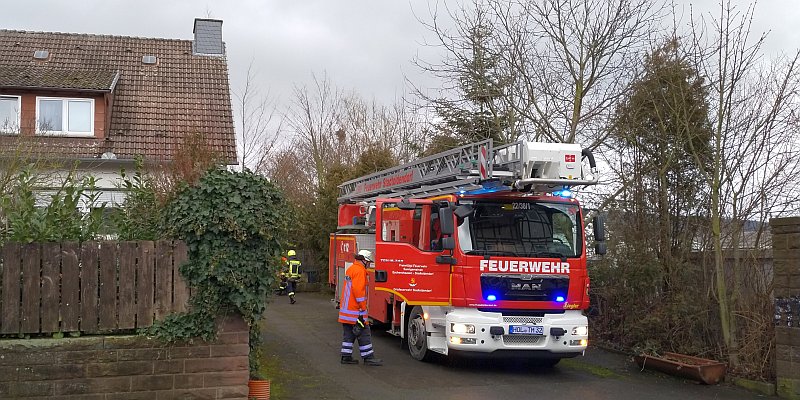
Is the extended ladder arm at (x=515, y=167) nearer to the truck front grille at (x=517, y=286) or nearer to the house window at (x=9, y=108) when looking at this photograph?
the truck front grille at (x=517, y=286)

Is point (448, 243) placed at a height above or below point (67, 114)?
below

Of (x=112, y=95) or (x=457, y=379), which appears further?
(x=112, y=95)

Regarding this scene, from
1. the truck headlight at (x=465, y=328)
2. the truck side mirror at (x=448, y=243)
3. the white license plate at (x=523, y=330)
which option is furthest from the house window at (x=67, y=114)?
the white license plate at (x=523, y=330)

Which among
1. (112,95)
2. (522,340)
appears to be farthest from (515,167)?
(112,95)

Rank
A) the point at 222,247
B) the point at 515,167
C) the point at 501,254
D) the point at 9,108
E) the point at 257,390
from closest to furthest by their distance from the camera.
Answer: the point at 222,247 < the point at 257,390 < the point at 515,167 < the point at 501,254 < the point at 9,108

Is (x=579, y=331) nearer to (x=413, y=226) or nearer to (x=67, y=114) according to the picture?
(x=413, y=226)

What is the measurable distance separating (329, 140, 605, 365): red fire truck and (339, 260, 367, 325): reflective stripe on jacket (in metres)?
0.72

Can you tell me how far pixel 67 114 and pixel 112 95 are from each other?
5.00 ft

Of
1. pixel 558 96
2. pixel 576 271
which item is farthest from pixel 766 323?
pixel 558 96

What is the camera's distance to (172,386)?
7066 millimetres

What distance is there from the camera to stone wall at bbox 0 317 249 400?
6.72 metres

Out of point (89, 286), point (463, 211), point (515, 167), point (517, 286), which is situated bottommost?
point (517, 286)

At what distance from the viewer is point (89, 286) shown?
707 centimetres

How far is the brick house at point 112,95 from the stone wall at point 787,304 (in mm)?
11781
